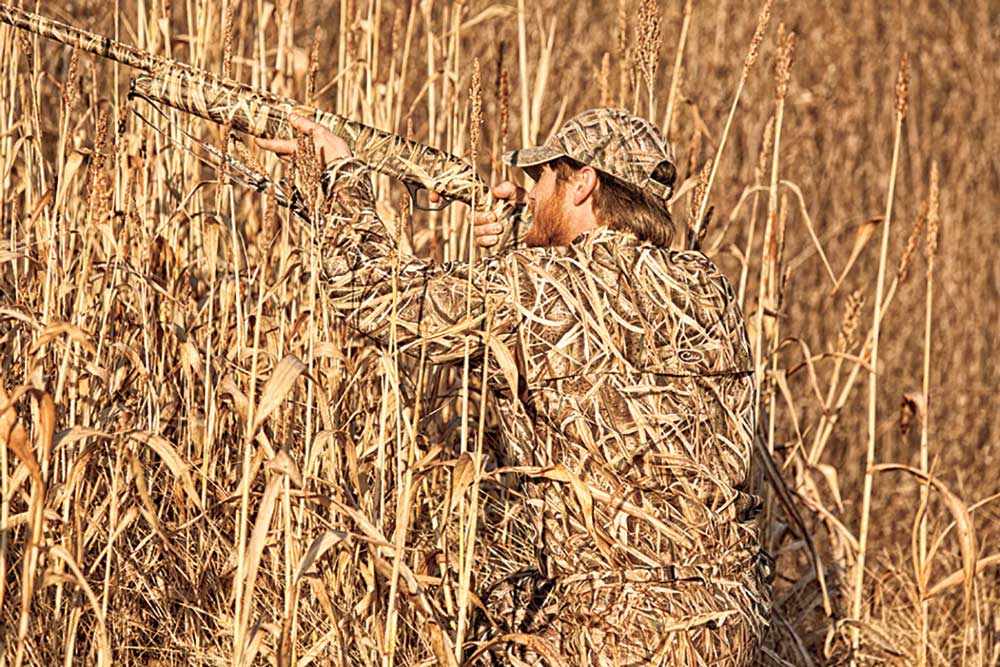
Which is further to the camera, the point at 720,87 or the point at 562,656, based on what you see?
the point at 720,87

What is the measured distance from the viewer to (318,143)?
8.80 ft

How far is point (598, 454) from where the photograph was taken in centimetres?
267

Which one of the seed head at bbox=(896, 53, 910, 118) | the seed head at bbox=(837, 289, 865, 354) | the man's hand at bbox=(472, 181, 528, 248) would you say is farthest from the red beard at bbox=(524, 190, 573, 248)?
the seed head at bbox=(837, 289, 865, 354)

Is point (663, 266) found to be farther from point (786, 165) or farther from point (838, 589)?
point (786, 165)

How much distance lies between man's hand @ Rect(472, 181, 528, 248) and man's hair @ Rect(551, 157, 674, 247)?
197 mm

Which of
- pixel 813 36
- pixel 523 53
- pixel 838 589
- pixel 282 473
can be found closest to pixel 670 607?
pixel 282 473

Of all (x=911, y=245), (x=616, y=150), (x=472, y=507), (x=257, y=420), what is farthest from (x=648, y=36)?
(x=257, y=420)

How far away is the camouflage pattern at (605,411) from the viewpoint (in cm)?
261

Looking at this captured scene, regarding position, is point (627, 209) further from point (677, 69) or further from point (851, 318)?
point (851, 318)

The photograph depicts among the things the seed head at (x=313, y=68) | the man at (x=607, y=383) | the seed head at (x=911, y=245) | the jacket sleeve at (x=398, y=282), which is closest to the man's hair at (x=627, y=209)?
the man at (x=607, y=383)

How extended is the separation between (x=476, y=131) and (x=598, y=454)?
2.18ft

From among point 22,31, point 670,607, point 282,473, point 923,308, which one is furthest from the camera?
point 923,308

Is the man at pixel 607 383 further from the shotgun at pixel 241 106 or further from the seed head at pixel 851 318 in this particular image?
the seed head at pixel 851 318

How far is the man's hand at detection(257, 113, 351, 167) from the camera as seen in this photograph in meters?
2.67
